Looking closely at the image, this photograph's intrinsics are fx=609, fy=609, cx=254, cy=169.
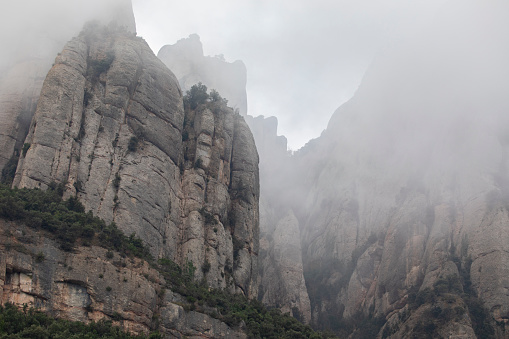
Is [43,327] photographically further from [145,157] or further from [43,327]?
[145,157]

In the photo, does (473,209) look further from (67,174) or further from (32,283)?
(32,283)

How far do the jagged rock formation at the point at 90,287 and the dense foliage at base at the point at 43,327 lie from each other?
1.00m

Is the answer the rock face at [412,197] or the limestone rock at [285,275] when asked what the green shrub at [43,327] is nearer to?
the rock face at [412,197]

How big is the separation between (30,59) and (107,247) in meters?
29.0

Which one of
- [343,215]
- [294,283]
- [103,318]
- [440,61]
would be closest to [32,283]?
[103,318]

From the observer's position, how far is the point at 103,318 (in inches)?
1556

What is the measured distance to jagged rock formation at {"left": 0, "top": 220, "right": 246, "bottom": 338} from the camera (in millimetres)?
37281

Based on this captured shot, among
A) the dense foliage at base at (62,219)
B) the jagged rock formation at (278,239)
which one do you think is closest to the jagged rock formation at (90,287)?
the dense foliage at base at (62,219)

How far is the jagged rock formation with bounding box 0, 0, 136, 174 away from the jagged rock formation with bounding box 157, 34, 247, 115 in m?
45.2

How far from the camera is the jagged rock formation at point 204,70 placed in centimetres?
12338

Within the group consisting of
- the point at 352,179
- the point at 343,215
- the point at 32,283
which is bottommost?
the point at 32,283

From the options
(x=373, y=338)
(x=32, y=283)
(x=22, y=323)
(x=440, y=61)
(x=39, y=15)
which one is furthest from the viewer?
(x=440, y=61)

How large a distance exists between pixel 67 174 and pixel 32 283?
1475cm

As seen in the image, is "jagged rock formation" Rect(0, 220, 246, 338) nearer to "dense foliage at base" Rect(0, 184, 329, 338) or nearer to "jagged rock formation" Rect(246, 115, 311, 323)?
"dense foliage at base" Rect(0, 184, 329, 338)
